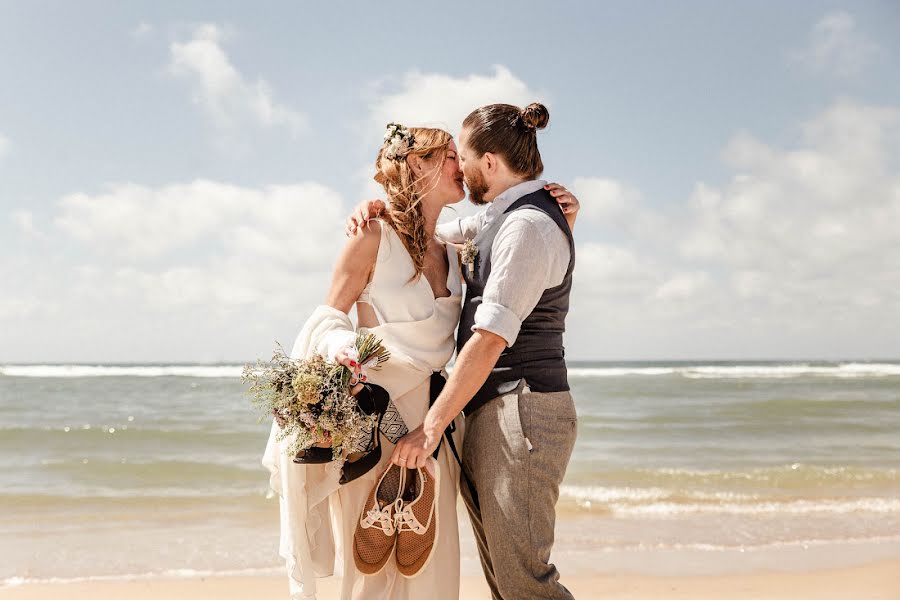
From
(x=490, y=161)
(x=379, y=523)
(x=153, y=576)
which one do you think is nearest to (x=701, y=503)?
(x=153, y=576)

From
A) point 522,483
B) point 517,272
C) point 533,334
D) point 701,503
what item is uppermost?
point 517,272

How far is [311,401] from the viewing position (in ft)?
7.97

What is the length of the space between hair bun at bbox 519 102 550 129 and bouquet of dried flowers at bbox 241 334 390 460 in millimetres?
1051

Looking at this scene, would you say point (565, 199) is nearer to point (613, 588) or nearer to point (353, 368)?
point (353, 368)

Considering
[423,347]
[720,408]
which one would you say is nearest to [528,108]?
[423,347]

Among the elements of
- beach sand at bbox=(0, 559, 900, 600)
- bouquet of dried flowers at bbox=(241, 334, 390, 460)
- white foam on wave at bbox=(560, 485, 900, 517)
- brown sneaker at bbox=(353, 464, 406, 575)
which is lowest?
white foam on wave at bbox=(560, 485, 900, 517)

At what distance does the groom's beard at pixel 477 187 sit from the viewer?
113 inches

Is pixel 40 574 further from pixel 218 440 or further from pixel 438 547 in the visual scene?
pixel 218 440

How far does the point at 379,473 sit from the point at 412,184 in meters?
1.11

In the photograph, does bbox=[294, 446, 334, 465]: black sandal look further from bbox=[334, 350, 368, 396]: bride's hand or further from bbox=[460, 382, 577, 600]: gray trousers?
bbox=[460, 382, 577, 600]: gray trousers

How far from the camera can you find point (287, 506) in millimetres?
2764

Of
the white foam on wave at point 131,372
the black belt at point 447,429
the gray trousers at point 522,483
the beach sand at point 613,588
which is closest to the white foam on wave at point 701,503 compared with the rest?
the beach sand at point 613,588

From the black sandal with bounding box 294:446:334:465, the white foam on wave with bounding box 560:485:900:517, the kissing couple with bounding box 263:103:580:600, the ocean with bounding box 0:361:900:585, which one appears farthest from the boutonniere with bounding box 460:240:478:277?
the white foam on wave with bounding box 560:485:900:517

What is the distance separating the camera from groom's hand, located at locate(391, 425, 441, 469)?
103 inches
